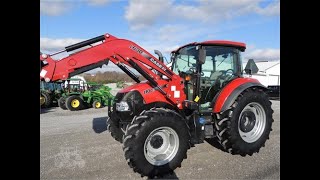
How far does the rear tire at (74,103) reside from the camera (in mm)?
13290

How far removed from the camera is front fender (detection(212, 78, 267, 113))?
4.96 metres

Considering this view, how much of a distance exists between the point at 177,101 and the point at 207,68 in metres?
1.02

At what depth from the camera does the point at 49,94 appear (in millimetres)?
15461

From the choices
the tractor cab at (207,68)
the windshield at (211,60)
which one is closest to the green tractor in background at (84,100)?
the windshield at (211,60)

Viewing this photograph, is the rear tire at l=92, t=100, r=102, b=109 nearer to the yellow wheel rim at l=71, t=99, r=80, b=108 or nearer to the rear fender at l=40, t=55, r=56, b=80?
the yellow wheel rim at l=71, t=99, r=80, b=108

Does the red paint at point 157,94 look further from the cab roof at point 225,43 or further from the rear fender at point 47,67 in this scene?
the rear fender at point 47,67

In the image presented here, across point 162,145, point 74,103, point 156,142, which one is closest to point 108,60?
point 156,142

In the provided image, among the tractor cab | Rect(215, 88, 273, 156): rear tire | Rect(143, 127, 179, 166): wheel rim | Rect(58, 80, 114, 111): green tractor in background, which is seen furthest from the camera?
Rect(58, 80, 114, 111): green tractor in background

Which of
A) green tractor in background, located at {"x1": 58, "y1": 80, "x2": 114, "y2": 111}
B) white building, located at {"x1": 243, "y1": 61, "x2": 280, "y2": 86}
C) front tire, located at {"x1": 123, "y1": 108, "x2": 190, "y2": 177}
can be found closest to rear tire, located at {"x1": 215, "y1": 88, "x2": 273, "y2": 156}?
front tire, located at {"x1": 123, "y1": 108, "x2": 190, "y2": 177}

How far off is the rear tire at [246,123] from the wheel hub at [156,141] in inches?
47.6

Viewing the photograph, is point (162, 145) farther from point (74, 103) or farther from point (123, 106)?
point (74, 103)
